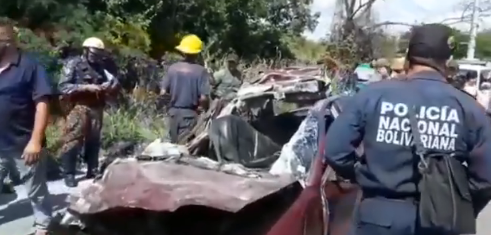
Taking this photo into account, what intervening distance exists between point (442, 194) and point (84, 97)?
5695mm

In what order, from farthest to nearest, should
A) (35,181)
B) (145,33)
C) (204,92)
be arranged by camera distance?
(145,33), (204,92), (35,181)

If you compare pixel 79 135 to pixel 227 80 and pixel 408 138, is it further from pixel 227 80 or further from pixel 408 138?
pixel 408 138

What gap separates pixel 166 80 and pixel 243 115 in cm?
204

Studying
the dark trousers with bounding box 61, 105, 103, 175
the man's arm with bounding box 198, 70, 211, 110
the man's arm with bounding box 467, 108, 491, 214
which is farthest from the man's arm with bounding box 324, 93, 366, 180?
the dark trousers with bounding box 61, 105, 103, 175

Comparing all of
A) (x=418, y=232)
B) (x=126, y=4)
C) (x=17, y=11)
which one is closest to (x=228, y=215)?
(x=418, y=232)

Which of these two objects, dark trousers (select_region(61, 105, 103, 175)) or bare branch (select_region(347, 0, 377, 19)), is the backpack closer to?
dark trousers (select_region(61, 105, 103, 175))

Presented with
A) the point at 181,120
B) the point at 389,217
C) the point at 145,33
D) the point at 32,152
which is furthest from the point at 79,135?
the point at 145,33

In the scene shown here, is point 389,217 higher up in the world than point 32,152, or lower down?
higher up

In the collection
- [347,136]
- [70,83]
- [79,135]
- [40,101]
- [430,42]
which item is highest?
[430,42]

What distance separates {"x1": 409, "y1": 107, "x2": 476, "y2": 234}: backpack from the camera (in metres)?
3.53

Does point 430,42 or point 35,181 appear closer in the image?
point 430,42

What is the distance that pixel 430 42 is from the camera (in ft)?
12.1

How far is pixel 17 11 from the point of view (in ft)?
53.5

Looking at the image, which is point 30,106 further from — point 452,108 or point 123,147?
point 452,108
